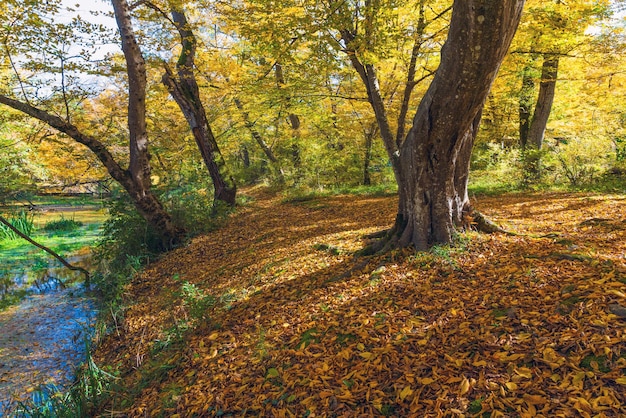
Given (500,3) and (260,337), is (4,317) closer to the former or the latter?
(260,337)

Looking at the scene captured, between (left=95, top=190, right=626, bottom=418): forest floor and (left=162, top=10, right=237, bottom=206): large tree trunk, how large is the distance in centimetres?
528

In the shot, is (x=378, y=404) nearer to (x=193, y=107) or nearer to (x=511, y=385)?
(x=511, y=385)

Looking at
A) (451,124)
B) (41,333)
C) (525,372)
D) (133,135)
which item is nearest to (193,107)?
(133,135)

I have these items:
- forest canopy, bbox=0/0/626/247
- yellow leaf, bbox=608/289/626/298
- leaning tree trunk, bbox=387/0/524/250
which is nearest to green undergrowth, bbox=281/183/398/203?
forest canopy, bbox=0/0/626/247

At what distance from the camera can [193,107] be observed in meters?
9.41

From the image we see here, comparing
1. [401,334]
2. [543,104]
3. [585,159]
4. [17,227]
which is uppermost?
[543,104]

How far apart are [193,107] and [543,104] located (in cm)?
989

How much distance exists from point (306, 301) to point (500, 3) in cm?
340

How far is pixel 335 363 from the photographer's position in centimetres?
270

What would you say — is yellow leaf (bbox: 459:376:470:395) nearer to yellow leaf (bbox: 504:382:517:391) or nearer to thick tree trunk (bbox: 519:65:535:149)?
yellow leaf (bbox: 504:382:517:391)

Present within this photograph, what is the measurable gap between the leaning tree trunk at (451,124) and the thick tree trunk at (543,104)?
709 centimetres

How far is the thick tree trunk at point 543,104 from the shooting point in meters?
9.11

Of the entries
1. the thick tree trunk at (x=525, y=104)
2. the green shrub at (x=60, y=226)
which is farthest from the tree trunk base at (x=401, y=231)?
the green shrub at (x=60, y=226)

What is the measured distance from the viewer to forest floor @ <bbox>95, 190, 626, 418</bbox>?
206 cm
